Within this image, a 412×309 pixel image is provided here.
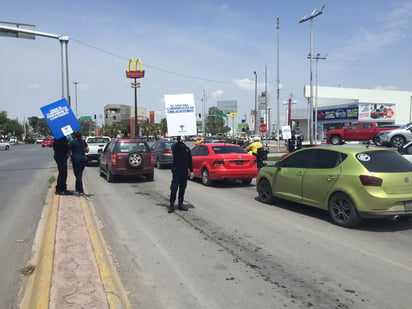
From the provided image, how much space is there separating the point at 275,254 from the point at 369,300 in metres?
1.58

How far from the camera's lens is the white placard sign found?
840 centimetres

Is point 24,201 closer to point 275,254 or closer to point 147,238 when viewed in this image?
point 147,238

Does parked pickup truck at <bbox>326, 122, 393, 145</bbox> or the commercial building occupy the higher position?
the commercial building

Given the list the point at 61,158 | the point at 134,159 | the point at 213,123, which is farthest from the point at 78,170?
the point at 213,123

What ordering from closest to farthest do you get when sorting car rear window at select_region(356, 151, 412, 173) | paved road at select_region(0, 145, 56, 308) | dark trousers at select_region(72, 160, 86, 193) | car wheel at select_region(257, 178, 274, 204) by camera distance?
paved road at select_region(0, 145, 56, 308)
car rear window at select_region(356, 151, 412, 173)
car wheel at select_region(257, 178, 274, 204)
dark trousers at select_region(72, 160, 86, 193)

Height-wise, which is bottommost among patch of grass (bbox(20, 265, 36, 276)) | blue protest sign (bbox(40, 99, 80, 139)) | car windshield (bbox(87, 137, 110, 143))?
patch of grass (bbox(20, 265, 36, 276))

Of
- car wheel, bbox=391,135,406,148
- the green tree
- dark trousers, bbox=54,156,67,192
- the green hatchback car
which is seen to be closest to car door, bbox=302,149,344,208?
the green hatchback car

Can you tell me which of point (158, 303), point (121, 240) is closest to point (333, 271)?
point (158, 303)

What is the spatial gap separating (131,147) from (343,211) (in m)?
8.28

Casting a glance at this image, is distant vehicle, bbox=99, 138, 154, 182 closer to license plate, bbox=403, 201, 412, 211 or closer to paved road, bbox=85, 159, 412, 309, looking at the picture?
paved road, bbox=85, 159, 412, 309

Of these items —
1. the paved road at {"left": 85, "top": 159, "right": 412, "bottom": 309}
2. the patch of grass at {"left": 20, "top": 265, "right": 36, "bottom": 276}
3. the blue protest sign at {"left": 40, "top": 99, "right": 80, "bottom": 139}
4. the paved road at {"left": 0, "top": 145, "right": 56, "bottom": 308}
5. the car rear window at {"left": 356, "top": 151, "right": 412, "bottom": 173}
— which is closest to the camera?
the paved road at {"left": 85, "top": 159, "right": 412, "bottom": 309}

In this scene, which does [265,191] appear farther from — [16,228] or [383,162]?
[16,228]

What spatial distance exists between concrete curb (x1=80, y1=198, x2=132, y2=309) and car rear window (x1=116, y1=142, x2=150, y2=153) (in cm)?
583

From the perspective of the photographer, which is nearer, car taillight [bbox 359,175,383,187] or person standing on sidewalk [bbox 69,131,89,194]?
car taillight [bbox 359,175,383,187]
